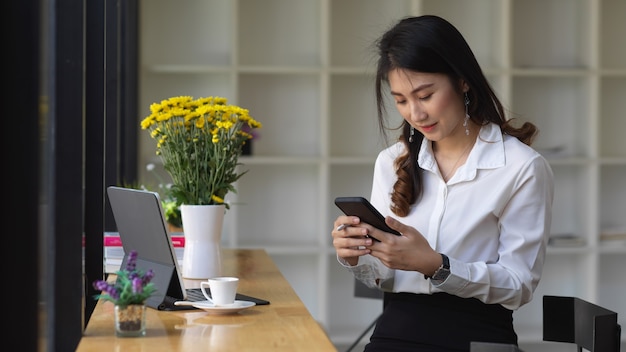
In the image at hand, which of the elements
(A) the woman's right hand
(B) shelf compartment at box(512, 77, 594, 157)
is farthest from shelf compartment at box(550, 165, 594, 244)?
(A) the woman's right hand

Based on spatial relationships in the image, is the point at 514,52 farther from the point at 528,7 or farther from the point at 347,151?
the point at 347,151

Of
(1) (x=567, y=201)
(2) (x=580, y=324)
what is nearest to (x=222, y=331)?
(2) (x=580, y=324)

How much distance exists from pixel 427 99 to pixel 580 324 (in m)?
0.67

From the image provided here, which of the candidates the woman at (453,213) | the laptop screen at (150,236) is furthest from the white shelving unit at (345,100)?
the laptop screen at (150,236)

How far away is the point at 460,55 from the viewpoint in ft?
7.26

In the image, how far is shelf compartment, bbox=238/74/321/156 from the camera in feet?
16.9

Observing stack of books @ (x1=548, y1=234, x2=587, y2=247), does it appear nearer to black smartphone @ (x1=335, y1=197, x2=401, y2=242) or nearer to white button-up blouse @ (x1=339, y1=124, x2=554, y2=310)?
white button-up blouse @ (x1=339, y1=124, x2=554, y2=310)

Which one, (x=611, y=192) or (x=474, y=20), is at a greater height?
(x=474, y=20)

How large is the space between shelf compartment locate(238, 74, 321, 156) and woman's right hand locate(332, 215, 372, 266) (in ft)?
9.79

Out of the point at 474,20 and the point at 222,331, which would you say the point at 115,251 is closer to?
the point at 222,331

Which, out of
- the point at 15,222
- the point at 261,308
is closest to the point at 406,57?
the point at 261,308

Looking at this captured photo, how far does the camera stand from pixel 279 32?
5.16 m

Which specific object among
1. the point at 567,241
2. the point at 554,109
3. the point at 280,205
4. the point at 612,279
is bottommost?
the point at 612,279

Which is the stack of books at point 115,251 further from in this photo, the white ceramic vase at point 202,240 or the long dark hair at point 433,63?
the long dark hair at point 433,63
